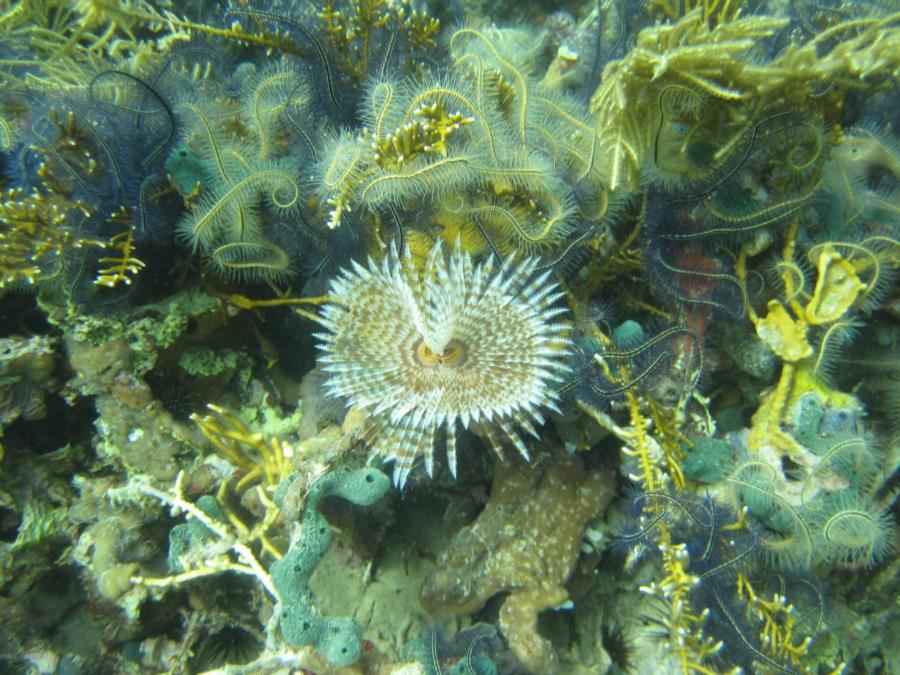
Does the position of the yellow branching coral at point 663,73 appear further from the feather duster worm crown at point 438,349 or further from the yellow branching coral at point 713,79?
the feather duster worm crown at point 438,349

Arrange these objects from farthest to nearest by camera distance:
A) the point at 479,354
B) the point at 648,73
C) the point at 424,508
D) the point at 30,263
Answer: the point at 424,508 < the point at 30,263 < the point at 479,354 < the point at 648,73

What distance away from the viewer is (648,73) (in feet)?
8.16

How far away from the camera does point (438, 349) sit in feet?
8.54

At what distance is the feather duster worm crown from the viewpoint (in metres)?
2.54

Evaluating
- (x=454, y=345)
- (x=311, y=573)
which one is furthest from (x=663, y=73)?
(x=311, y=573)

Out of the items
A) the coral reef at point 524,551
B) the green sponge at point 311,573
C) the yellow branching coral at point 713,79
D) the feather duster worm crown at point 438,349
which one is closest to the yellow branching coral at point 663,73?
the yellow branching coral at point 713,79

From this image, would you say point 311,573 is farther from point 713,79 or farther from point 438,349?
point 713,79

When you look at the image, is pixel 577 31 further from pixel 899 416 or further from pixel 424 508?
pixel 424 508

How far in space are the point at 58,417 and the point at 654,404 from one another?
164 inches

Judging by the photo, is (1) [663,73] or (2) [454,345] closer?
(1) [663,73]

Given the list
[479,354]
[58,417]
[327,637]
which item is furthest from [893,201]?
[58,417]

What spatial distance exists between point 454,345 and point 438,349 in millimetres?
181

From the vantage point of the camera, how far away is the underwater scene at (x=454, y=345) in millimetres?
2717

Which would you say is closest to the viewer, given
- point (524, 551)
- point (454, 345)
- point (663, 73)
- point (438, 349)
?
point (663, 73)
